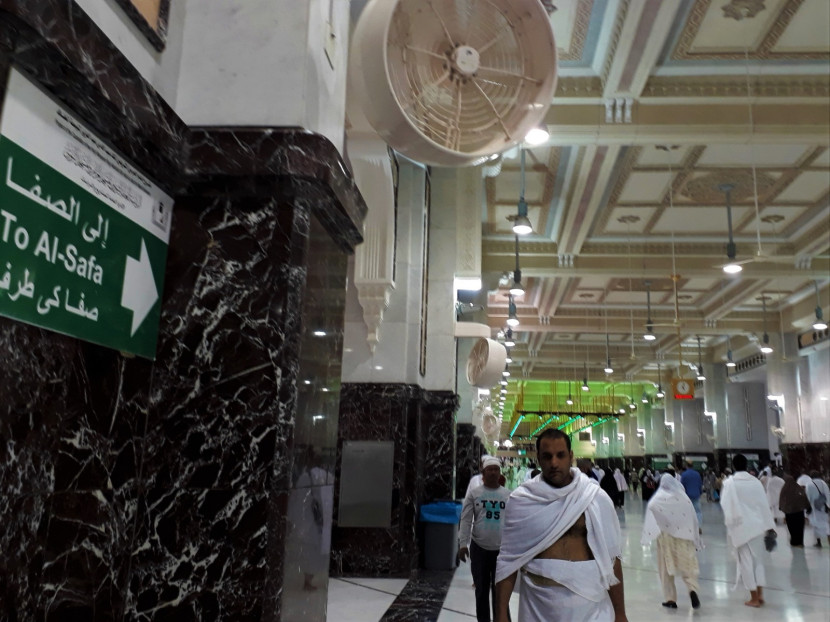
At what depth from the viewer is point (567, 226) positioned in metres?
14.0

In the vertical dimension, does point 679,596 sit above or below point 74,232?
below

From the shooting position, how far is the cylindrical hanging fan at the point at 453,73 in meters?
2.68

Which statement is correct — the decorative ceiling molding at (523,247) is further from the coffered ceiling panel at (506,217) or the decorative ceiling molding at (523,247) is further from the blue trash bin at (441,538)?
the blue trash bin at (441,538)

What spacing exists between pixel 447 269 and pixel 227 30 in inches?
312

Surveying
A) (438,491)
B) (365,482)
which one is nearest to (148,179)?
(365,482)

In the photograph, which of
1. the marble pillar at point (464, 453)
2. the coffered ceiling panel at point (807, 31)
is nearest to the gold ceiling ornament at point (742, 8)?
the coffered ceiling panel at point (807, 31)

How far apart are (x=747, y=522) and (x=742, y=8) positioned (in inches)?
216

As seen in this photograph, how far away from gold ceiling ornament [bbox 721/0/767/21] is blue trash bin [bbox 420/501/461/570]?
21.2 ft

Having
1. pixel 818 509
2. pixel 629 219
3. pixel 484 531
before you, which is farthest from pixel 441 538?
pixel 818 509

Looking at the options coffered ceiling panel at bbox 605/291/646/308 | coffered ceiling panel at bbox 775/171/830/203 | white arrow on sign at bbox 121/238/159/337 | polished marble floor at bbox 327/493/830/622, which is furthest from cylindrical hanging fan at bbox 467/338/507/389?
coffered ceiling panel at bbox 605/291/646/308

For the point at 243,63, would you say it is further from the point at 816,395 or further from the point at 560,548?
the point at 816,395

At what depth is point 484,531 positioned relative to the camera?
5.27 metres

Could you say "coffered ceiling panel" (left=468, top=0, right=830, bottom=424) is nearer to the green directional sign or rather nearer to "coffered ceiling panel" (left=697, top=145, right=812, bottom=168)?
"coffered ceiling panel" (left=697, top=145, right=812, bottom=168)

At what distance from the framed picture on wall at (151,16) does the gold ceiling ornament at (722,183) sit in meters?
10.8
